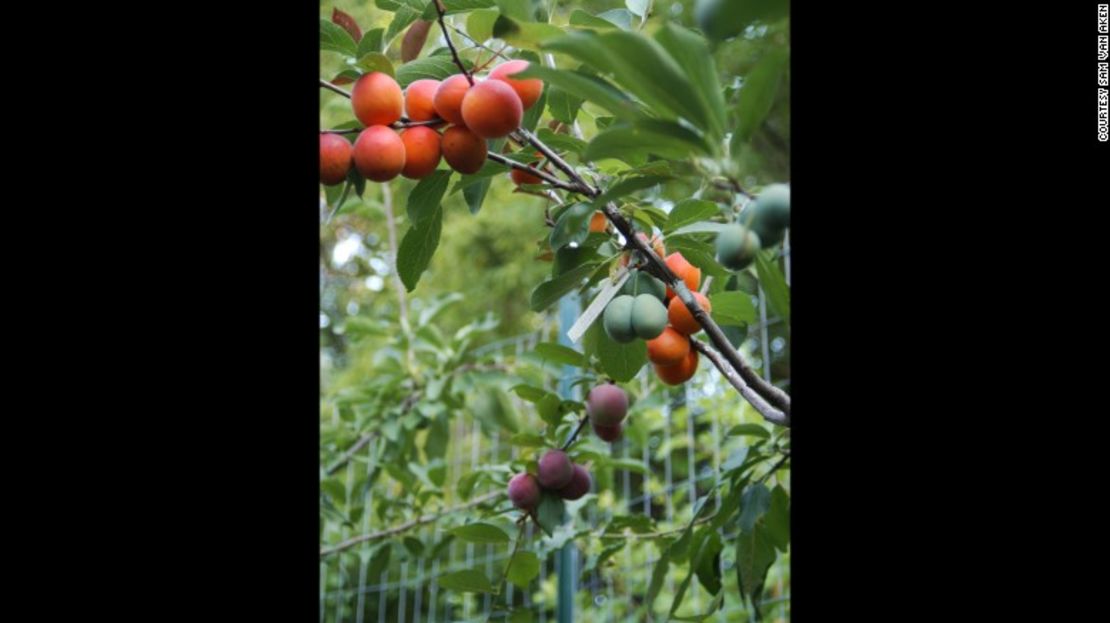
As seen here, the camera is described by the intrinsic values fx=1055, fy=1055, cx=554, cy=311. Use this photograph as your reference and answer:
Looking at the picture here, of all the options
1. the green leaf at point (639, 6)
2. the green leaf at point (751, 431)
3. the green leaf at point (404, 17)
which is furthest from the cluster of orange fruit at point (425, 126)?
the green leaf at point (751, 431)

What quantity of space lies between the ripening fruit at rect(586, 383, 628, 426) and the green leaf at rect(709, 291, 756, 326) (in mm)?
202

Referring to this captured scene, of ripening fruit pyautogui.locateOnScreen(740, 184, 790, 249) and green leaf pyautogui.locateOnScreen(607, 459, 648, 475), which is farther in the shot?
green leaf pyautogui.locateOnScreen(607, 459, 648, 475)

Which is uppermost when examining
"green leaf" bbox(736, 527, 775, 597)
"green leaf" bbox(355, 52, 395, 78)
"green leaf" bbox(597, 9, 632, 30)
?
"green leaf" bbox(597, 9, 632, 30)

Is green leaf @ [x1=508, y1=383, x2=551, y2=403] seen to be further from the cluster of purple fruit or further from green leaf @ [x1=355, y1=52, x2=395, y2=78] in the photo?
green leaf @ [x1=355, y1=52, x2=395, y2=78]

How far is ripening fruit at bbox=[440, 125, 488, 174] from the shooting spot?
666mm

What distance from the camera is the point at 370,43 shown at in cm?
73

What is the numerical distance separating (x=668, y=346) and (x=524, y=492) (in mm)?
412

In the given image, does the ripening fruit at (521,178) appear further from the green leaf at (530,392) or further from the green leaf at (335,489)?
the green leaf at (335,489)

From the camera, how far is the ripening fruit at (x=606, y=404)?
43.5 inches

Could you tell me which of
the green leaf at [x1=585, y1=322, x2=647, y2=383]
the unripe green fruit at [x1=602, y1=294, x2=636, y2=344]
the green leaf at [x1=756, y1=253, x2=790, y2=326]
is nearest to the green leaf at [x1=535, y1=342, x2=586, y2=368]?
the green leaf at [x1=585, y1=322, x2=647, y2=383]

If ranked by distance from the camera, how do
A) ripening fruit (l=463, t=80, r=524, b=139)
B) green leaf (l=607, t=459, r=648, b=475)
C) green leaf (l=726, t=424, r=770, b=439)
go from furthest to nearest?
green leaf (l=607, t=459, r=648, b=475)
green leaf (l=726, t=424, r=770, b=439)
ripening fruit (l=463, t=80, r=524, b=139)
